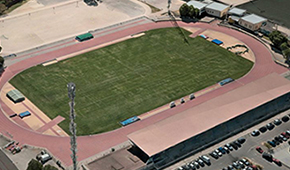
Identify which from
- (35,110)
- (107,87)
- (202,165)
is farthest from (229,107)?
(35,110)

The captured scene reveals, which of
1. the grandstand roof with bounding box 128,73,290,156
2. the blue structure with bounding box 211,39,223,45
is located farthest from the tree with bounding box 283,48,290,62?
the blue structure with bounding box 211,39,223,45

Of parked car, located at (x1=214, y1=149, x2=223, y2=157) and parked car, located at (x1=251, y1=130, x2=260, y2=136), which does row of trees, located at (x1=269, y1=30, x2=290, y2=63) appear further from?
parked car, located at (x1=214, y1=149, x2=223, y2=157)

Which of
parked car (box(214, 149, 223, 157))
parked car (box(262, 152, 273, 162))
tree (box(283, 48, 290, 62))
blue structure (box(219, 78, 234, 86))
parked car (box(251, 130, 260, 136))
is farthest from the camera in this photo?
tree (box(283, 48, 290, 62))

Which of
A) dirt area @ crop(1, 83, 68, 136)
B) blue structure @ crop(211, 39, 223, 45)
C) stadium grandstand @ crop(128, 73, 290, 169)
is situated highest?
stadium grandstand @ crop(128, 73, 290, 169)

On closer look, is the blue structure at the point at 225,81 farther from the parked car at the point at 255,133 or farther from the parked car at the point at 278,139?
the parked car at the point at 278,139

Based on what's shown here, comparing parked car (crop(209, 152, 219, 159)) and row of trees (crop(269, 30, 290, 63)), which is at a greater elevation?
row of trees (crop(269, 30, 290, 63))

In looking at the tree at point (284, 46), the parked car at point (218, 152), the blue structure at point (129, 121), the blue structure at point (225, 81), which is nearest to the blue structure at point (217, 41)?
the tree at point (284, 46)
